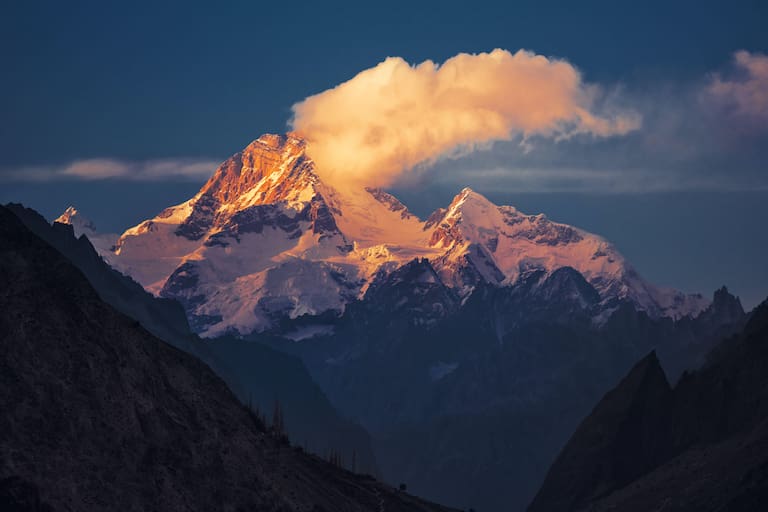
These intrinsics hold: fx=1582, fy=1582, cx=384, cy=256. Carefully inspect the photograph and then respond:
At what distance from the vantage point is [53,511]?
121m

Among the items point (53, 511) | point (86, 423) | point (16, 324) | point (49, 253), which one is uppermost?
point (49, 253)

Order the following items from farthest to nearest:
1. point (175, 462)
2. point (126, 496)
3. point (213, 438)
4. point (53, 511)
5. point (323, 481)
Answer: point (323, 481), point (213, 438), point (175, 462), point (126, 496), point (53, 511)

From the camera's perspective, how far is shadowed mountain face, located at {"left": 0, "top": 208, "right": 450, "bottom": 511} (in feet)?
412

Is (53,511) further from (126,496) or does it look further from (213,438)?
(213,438)

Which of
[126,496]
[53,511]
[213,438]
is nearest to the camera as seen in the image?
[53,511]

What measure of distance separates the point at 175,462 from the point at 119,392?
26.5 feet

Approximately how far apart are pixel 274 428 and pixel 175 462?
1841 inches

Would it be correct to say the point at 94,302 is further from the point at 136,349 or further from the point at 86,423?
the point at 86,423

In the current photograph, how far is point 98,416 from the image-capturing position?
13400 centimetres

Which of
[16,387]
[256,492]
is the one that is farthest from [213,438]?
[16,387]

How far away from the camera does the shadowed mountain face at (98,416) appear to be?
12556cm

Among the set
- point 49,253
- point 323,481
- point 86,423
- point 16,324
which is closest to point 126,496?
point 86,423

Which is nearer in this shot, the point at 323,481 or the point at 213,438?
the point at 213,438

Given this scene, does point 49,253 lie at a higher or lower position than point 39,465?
higher
